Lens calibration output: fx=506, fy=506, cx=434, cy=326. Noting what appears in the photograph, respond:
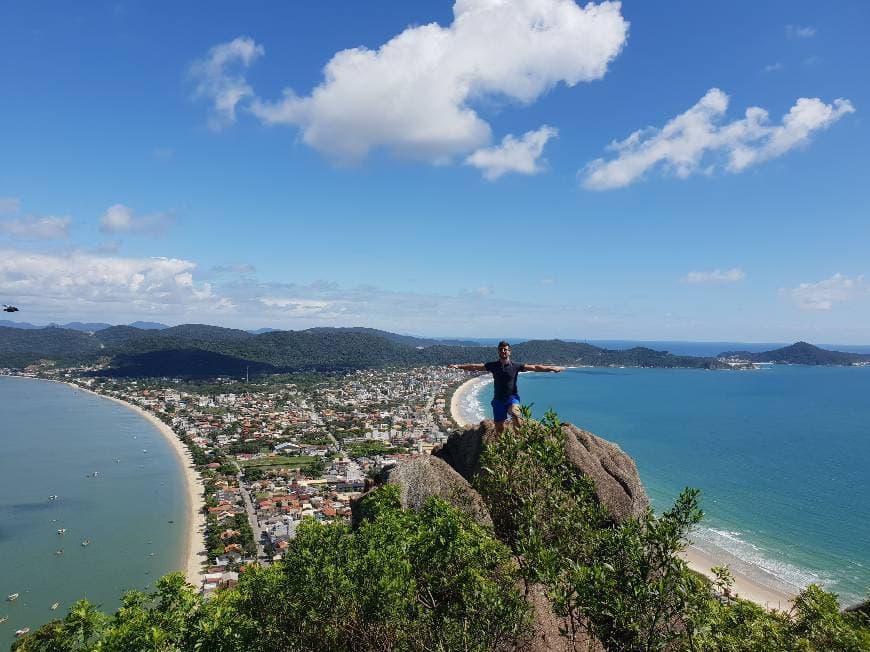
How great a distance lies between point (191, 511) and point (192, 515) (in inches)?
52.3

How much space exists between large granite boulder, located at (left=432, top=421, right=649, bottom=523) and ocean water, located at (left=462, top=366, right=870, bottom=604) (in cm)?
2532

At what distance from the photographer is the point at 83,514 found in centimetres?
4984

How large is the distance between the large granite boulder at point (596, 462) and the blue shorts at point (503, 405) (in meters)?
3.05

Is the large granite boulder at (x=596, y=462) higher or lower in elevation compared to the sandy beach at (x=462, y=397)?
higher

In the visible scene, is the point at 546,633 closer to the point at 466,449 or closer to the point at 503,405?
the point at 503,405

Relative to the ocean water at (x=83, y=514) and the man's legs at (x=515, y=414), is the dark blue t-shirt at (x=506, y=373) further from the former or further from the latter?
the ocean water at (x=83, y=514)

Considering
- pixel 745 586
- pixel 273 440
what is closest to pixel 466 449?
pixel 745 586

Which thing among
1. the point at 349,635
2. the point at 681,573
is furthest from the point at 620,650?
the point at 349,635

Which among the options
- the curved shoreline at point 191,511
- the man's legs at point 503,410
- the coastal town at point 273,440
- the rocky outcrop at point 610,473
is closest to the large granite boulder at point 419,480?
the coastal town at point 273,440

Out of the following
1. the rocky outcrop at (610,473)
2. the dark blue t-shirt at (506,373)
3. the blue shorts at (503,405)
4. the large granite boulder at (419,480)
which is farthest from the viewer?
the rocky outcrop at (610,473)

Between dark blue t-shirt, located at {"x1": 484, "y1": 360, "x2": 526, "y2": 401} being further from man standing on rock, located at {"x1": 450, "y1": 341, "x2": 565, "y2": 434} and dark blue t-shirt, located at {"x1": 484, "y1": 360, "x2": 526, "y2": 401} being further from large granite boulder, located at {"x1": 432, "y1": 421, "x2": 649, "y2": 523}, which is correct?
large granite boulder, located at {"x1": 432, "y1": 421, "x2": 649, "y2": 523}

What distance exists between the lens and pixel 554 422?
7.52 meters

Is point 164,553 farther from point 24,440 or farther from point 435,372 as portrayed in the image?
point 435,372

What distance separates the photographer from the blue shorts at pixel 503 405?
33.3 ft
